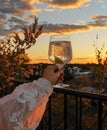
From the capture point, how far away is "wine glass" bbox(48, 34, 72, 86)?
2.42 metres

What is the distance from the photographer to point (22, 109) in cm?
198

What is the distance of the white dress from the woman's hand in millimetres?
95

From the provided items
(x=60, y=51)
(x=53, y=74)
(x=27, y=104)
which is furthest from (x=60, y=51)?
(x=27, y=104)

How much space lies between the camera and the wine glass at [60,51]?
2420mm

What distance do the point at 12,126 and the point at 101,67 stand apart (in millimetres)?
9663

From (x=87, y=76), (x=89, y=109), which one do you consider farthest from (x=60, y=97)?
(x=87, y=76)

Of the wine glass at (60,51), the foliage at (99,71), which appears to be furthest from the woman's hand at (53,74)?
the foliage at (99,71)

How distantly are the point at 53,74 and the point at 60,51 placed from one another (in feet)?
0.96

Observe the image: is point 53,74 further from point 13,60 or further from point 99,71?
point 99,71

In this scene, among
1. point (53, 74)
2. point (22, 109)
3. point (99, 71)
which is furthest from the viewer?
point (99, 71)

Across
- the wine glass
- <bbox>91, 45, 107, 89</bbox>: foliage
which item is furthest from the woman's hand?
<bbox>91, 45, 107, 89</bbox>: foliage

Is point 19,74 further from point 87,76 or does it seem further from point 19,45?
point 87,76

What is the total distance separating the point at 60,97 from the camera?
8258mm

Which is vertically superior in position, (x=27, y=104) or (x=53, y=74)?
(x=53, y=74)
